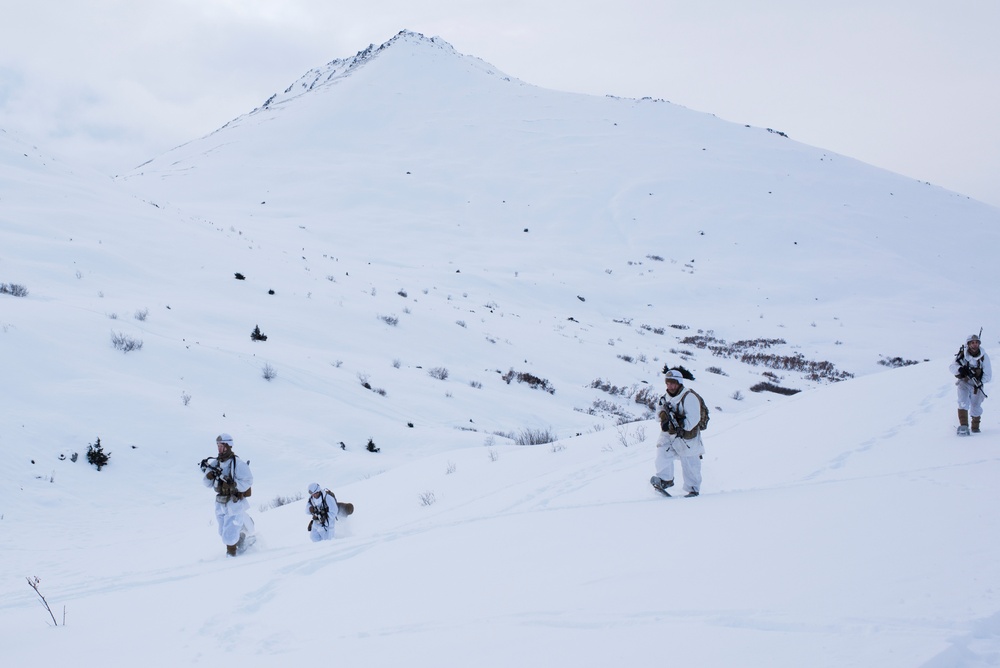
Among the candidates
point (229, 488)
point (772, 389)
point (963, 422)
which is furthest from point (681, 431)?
point (772, 389)

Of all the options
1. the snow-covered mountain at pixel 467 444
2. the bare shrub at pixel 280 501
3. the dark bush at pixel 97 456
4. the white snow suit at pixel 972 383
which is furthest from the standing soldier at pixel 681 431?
the dark bush at pixel 97 456

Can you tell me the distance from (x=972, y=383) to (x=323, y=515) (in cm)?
857

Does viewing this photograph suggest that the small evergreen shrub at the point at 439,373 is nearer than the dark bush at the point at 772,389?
Yes

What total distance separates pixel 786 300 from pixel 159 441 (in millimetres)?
33667

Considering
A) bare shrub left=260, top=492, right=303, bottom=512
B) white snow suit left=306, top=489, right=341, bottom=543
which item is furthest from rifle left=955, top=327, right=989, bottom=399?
bare shrub left=260, top=492, right=303, bottom=512

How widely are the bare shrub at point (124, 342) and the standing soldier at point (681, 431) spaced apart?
37.4 ft

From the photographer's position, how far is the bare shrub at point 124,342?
12.9 m

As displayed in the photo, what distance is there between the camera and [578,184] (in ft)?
174

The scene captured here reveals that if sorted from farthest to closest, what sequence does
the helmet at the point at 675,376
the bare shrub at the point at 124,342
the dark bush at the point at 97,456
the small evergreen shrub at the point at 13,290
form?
the small evergreen shrub at the point at 13,290 < the bare shrub at the point at 124,342 < the dark bush at the point at 97,456 < the helmet at the point at 675,376

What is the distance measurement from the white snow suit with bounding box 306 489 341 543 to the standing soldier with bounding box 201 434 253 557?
827 millimetres

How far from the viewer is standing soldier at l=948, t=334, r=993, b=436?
787 centimetres

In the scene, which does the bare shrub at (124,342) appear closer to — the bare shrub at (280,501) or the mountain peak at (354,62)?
the bare shrub at (280,501)

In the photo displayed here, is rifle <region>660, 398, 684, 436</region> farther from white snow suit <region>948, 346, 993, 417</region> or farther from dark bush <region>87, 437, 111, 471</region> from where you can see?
dark bush <region>87, 437, 111, 471</region>

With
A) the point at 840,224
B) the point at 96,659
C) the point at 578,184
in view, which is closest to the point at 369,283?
the point at 96,659
